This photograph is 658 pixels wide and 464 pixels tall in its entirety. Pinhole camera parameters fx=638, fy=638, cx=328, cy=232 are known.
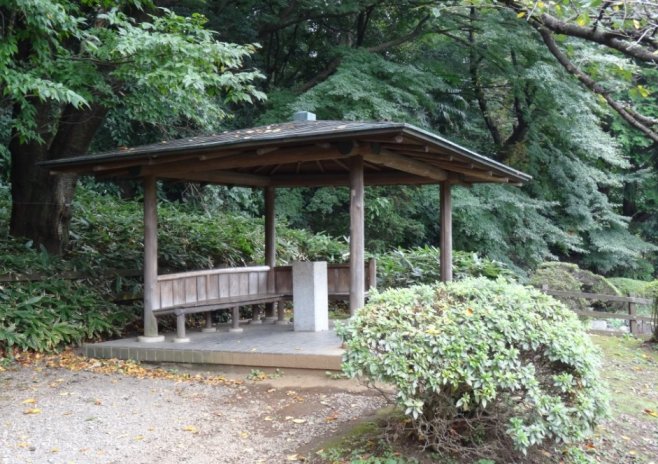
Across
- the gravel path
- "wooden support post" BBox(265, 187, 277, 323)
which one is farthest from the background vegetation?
the gravel path

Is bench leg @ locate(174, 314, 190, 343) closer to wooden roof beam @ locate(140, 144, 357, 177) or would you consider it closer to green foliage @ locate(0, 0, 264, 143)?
wooden roof beam @ locate(140, 144, 357, 177)

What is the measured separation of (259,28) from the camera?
15.8 m

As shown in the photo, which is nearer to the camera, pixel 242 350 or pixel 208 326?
pixel 242 350

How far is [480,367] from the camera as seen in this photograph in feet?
14.1

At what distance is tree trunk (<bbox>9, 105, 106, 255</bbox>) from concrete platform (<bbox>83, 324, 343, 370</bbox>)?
245 cm

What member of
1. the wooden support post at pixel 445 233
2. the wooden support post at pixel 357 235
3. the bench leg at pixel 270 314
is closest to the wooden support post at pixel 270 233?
the bench leg at pixel 270 314

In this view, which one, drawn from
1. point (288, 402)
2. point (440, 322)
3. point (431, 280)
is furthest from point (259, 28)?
point (440, 322)

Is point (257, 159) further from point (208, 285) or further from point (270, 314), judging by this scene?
point (270, 314)

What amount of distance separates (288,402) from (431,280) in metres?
6.76

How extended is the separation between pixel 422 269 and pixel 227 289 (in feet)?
15.1

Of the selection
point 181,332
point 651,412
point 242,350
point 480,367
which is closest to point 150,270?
point 181,332

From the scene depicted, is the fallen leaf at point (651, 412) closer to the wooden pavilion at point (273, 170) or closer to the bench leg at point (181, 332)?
the wooden pavilion at point (273, 170)

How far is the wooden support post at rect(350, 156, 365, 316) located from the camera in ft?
23.4

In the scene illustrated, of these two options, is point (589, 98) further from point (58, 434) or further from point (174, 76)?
point (58, 434)
